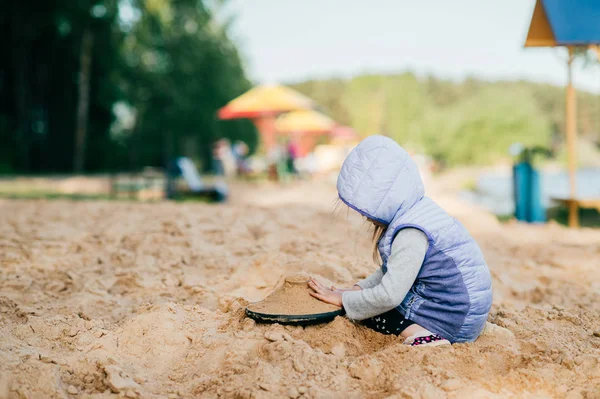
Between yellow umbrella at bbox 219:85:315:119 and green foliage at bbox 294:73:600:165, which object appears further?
green foliage at bbox 294:73:600:165

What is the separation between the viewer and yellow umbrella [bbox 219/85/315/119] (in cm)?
1372

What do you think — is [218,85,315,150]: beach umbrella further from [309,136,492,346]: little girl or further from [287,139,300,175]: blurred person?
[309,136,492,346]: little girl

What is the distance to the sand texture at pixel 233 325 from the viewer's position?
79.0 inches

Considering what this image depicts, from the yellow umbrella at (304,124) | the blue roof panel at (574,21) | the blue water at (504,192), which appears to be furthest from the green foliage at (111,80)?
the blue roof panel at (574,21)

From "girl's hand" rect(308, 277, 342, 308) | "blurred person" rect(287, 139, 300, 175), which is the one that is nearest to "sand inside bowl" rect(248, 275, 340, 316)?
"girl's hand" rect(308, 277, 342, 308)

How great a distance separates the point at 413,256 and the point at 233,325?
851 millimetres

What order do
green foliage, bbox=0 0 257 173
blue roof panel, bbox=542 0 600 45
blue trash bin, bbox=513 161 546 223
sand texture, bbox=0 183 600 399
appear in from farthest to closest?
green foliage, bbox=0 0 257 173, blue trash bin, bbox=513 161 546 223, blue roof panel, bbox=542 0 600 45, sand texture, bbox=0 183 600 399

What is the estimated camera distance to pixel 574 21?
222 inches

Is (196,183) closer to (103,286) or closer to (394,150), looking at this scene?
(103,286)

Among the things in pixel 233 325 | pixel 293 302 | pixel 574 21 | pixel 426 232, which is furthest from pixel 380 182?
pixel 574 21

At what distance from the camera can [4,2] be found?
1611 centimetres

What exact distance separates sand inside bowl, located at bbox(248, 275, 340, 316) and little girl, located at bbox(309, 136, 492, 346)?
14 cm

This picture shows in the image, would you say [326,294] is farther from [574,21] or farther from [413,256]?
[574,21]

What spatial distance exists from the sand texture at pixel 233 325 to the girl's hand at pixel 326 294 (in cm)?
10
